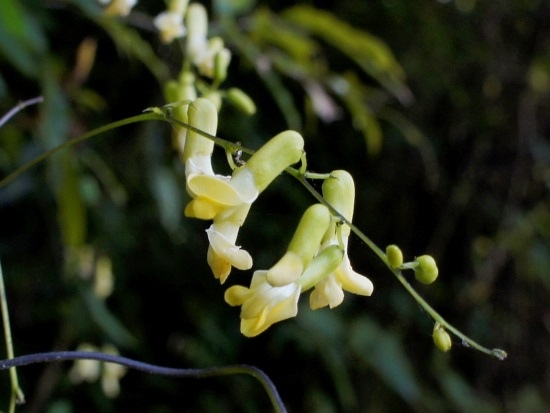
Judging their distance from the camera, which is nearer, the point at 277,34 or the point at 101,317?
the point at 277,34

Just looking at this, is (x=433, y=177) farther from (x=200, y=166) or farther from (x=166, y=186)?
(x=200, y=166)

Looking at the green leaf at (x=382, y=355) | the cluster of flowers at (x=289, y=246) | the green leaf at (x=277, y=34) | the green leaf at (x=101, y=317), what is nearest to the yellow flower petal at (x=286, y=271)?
the cluster of flowers at (x=289, y=246)

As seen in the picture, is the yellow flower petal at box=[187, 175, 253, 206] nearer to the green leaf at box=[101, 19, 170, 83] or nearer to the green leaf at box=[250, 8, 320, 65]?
the green leaf at box=[101, 19, 170, 83]

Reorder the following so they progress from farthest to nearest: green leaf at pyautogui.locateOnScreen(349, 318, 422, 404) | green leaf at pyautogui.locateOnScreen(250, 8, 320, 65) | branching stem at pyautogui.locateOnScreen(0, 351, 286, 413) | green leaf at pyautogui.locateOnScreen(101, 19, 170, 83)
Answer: green leaf at pyautogui.locateOnScreen(349, 318, 422, 404) → green leaf at pyautogui.locateOnScreen(250, 8, 320, 65) → green leaf at pyautogui.locateOnScreen(101, 19, 170, 83) → branching stem at pyautogui.locateOnScreen(0, 351, 286, 413)

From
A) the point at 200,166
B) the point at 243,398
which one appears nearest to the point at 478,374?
the point at 243,398

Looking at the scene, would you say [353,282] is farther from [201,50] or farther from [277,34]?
[277,34]

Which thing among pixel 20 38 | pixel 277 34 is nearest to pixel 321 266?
pixel 20 38

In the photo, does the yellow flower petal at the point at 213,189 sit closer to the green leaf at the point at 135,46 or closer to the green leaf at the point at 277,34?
the green leaf at the point at 135,46

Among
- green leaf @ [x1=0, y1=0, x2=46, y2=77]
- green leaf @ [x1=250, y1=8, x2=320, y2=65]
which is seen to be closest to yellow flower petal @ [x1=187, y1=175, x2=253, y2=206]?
green leaf @ [x1=0, y1=0, x2=46, y2=77]
